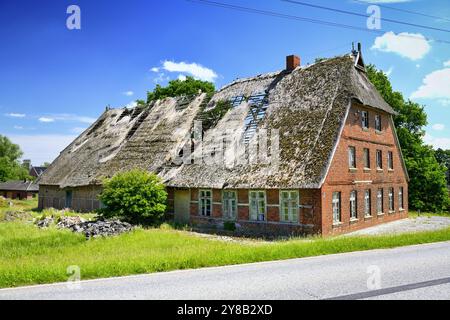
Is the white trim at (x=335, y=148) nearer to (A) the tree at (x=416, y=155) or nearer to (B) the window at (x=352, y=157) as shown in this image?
(B) the window at (x=352, y=157)

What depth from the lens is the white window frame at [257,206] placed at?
2102 centimetres

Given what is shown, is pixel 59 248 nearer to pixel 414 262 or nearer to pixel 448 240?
pixel 414 262

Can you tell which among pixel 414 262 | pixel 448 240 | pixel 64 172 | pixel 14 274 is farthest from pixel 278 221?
pixel 64 172

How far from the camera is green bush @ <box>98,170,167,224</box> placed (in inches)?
899

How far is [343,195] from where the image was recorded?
21.1 meters

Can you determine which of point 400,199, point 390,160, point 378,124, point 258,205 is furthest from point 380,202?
point 258,205

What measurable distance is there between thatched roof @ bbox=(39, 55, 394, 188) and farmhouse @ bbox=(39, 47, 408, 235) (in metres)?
0.08

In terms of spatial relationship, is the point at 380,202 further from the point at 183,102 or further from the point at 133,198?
the point at 183,102

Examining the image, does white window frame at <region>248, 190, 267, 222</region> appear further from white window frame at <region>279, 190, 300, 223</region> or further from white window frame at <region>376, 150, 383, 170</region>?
white window frame at <region>376, 150, 383, 170</region>

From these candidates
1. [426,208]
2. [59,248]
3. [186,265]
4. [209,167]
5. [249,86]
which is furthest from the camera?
[426,208]

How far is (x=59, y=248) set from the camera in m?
15.4

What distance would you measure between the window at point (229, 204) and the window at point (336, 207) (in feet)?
17.9

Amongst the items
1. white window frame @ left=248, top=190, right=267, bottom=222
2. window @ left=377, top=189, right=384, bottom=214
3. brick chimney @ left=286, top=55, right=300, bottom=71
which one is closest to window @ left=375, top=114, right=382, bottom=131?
window @ left=377, top=189, right=384, bottom=214

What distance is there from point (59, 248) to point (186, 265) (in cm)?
718
